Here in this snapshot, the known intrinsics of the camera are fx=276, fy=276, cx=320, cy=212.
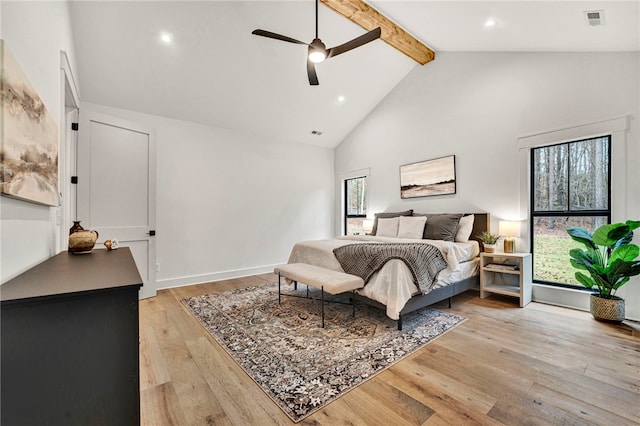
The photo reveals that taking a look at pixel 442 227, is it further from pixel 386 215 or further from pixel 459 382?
pixel 459 382

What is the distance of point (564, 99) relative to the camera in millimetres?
3365

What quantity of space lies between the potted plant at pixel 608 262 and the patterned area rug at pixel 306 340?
144 cm

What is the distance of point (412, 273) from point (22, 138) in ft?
9.29

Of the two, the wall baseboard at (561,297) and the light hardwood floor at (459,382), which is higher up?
the wall baseboard at (561,297)

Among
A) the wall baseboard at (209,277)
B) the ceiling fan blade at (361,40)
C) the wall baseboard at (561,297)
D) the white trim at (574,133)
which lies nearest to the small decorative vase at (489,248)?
the wall baseboard at (561,297)

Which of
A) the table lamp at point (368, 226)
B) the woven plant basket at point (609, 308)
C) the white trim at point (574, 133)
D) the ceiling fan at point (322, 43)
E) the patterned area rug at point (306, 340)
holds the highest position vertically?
the ceiling fan at point (322, 43)

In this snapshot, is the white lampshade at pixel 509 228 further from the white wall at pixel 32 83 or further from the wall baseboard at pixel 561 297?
the white wall at pixel 32 83

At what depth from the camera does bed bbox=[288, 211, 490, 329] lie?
2.65 meters

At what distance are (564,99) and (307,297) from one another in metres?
4.04

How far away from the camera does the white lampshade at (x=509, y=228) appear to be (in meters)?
3.61

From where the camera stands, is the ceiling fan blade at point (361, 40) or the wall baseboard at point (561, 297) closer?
the ceiling fan blade at point (361, 40)

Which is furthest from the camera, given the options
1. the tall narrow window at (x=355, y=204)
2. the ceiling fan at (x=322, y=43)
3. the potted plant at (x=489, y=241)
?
the tall narrow window at (x=355, y=204)

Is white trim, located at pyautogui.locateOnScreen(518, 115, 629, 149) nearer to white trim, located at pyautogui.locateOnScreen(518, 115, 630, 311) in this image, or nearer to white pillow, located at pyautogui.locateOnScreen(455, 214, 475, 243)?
white trim, located at pyautogui.locateOnScreen(518, 115, 630, 311)

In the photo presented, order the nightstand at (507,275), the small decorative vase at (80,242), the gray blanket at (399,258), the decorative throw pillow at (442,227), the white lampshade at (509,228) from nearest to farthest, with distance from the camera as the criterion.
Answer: the small decorative vase at (80,242) < the gray blanket at (399,258) < the nightstand at (507,275) < the white lampshade at (509,228) < the decorative throw pillow at (442,227)
